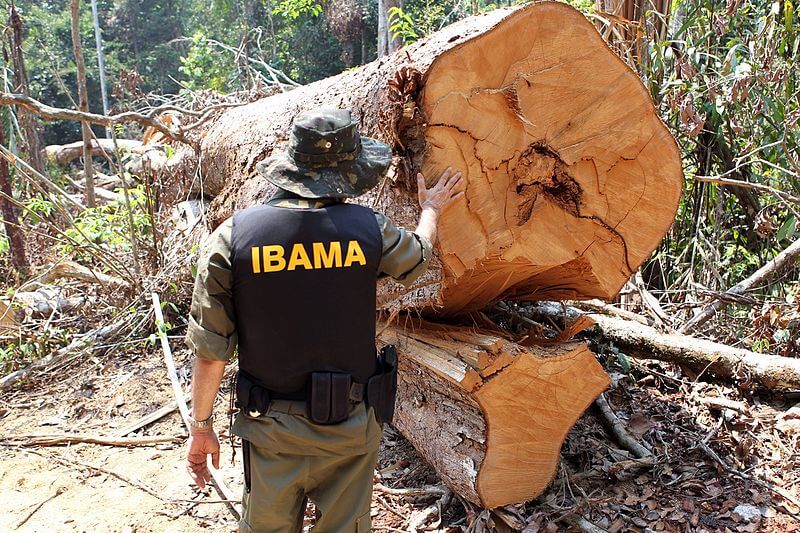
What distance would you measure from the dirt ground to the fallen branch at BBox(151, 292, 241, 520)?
0.05 metres

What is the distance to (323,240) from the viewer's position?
1.75m

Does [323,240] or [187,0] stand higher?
[187,0]

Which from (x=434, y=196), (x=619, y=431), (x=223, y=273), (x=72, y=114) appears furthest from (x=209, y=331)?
(x=72, y=114)

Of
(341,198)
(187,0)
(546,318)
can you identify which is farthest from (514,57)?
(187,0)

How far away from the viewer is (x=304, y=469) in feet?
6.31

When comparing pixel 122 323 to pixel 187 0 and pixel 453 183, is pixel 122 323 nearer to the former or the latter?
pixel 453 183

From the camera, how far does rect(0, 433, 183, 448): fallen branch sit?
3.37 metres

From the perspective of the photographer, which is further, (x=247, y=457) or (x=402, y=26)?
(x=402, y=26)

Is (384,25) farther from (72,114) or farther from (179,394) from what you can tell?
(179,394)

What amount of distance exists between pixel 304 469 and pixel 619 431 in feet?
5.21

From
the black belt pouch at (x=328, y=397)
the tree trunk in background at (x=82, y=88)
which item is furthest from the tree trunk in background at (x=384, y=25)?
the black belt pouch at (x=328, y=397)

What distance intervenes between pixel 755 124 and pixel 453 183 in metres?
2.73

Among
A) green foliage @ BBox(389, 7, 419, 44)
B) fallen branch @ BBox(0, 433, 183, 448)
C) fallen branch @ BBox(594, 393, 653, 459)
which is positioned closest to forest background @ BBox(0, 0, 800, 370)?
fallen branch @ BBox(594, 393, 653, 459)

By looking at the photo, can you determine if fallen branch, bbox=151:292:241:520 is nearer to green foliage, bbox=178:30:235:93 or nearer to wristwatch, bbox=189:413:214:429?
wristwatch, bbox=189:413:214:429
